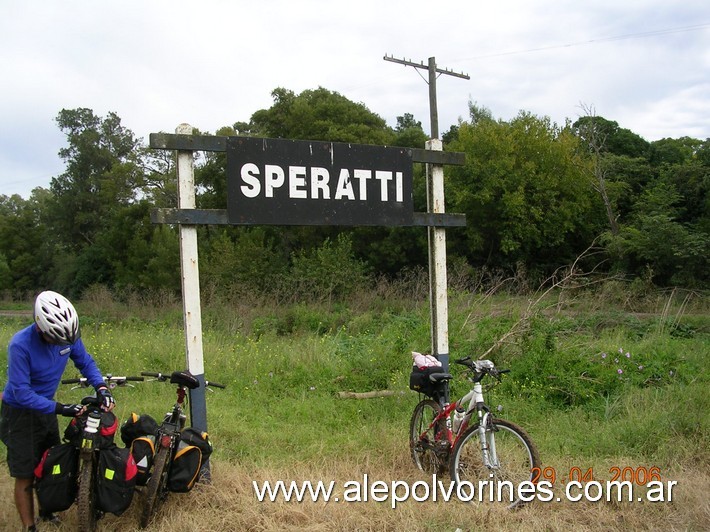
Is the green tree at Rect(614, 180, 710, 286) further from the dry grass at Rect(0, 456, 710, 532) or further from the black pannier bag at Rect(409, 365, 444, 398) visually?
the dry grass at Rect(0, 456, 710, 532)

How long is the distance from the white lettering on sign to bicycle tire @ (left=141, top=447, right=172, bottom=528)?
2.01m

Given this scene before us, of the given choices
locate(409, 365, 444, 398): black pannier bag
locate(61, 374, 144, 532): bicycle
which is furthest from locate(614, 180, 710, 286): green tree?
locate(61, 374, 144, 532): bicycle

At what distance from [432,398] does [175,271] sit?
30.2m

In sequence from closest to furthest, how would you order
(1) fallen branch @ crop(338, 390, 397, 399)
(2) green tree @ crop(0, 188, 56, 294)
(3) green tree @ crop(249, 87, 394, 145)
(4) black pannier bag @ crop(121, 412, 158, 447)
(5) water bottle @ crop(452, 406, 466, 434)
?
(4) black pannier bag @ crop(121, 412, 158, 447), (5) water bottle @ crop(452, 406, 466, 434), (1) fallen branch @ crop(338, 390, 397, 399), (3) green tree @ crop(249, 87, 394, 145), (2) green tree @ crop(0, 188, 56, 294)

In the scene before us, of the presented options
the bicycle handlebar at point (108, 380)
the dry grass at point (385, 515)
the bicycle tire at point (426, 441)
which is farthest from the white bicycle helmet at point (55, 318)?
the bicycle tire at point (426, 441)

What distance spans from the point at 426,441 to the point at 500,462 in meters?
0.67

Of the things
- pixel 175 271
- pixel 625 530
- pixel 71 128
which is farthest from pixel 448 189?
pixel 71 128

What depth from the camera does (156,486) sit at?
383 centimetres

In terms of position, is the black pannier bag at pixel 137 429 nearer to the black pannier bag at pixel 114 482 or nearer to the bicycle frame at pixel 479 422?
the black pannier bag at pixel 114 482

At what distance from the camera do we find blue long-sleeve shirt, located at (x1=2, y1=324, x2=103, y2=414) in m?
3.75

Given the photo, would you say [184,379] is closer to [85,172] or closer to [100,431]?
[100,431]

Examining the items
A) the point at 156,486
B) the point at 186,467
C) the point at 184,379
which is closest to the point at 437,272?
the point at 184,379

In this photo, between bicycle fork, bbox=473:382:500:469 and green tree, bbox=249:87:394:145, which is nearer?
bicycle fork, bbox=473:382:500:469

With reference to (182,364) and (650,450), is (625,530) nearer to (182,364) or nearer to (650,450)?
(650,450)
